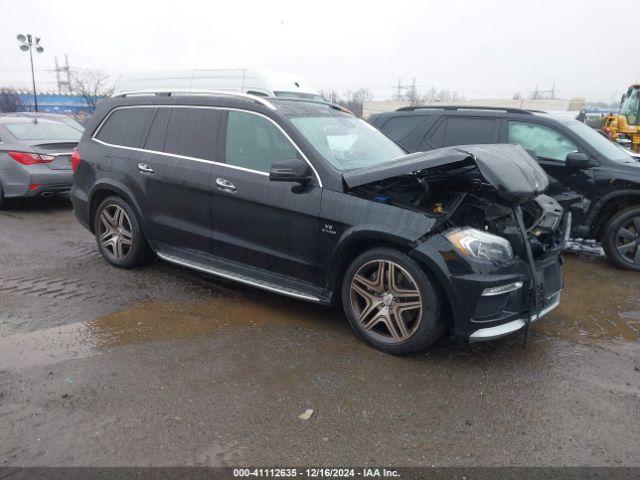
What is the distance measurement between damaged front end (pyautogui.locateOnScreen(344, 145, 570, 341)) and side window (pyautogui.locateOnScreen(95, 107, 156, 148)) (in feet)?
8.15

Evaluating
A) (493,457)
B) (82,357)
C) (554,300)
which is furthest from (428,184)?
(82,357)

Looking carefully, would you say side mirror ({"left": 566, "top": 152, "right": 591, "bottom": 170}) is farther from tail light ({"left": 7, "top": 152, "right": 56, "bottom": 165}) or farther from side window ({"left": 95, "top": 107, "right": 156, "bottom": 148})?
tail light ({"left": 7, "top": 152, "right": 56, "bottom": 165})

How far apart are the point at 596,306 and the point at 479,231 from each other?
2145 mm

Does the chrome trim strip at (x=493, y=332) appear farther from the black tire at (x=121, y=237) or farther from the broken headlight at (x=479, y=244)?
the black tire at (x=121, y=237)

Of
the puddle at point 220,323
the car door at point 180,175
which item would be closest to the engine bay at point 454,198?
the puddle at point 220,323

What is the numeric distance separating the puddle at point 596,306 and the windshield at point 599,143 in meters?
1.34

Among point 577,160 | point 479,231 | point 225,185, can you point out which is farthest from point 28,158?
point 577,160

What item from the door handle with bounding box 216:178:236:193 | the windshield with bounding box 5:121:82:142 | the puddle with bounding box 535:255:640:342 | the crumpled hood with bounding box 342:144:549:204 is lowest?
the puddle with bounding box 535:255:640:342

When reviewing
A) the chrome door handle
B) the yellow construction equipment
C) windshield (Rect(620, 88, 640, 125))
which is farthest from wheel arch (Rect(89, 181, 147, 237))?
windshield (Rect(620, 88, 640, 125))

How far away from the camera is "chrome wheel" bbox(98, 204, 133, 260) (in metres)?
5.44

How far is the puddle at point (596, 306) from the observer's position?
431 centimetres

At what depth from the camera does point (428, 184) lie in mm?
3781

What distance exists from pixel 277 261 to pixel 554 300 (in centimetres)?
221

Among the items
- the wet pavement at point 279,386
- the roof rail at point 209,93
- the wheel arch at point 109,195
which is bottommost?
the wet pavement at point 279,386
